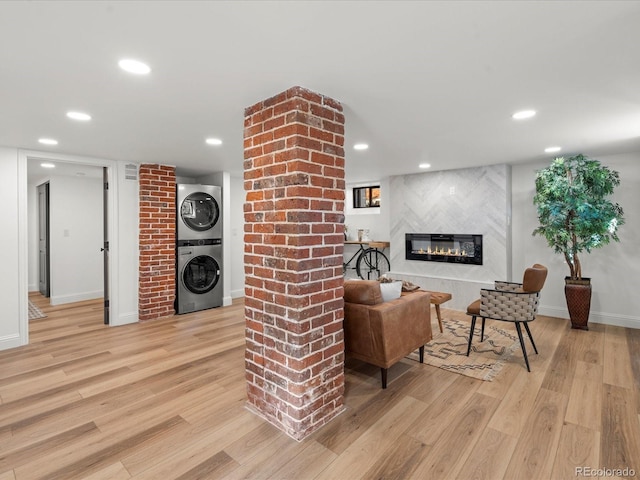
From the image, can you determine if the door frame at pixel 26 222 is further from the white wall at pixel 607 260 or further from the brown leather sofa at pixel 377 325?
the white wall at pixel 607 260

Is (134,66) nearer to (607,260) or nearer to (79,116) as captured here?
(79,116)

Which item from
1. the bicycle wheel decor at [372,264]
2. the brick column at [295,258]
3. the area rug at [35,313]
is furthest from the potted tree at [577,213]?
the area rug at [35,313]

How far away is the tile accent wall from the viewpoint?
487 cm

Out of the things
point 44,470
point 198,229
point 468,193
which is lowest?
point 44,470

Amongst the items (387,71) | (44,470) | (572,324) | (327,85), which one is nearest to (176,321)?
(44,470)

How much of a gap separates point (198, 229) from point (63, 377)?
263 cm

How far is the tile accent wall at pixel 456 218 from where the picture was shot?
4.87 metres

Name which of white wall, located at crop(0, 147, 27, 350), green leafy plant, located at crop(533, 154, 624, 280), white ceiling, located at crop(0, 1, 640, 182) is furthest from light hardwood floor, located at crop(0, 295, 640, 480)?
white ceiling, located at crop(0, 1, 640, 182)

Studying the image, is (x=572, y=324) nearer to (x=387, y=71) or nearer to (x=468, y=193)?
(x=468, y=193)

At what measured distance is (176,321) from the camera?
15.2 ft

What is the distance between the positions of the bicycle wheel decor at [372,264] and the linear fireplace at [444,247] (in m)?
0.85

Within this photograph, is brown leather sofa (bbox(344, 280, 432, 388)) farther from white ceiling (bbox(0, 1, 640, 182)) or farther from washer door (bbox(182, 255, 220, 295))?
washer door (bbox(182, 255, 220, 295))

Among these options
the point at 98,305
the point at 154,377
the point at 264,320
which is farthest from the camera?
the point at 98,305

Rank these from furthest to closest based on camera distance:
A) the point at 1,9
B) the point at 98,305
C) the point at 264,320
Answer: the point at 98,305, the point at 264,320, the point at 1,9
